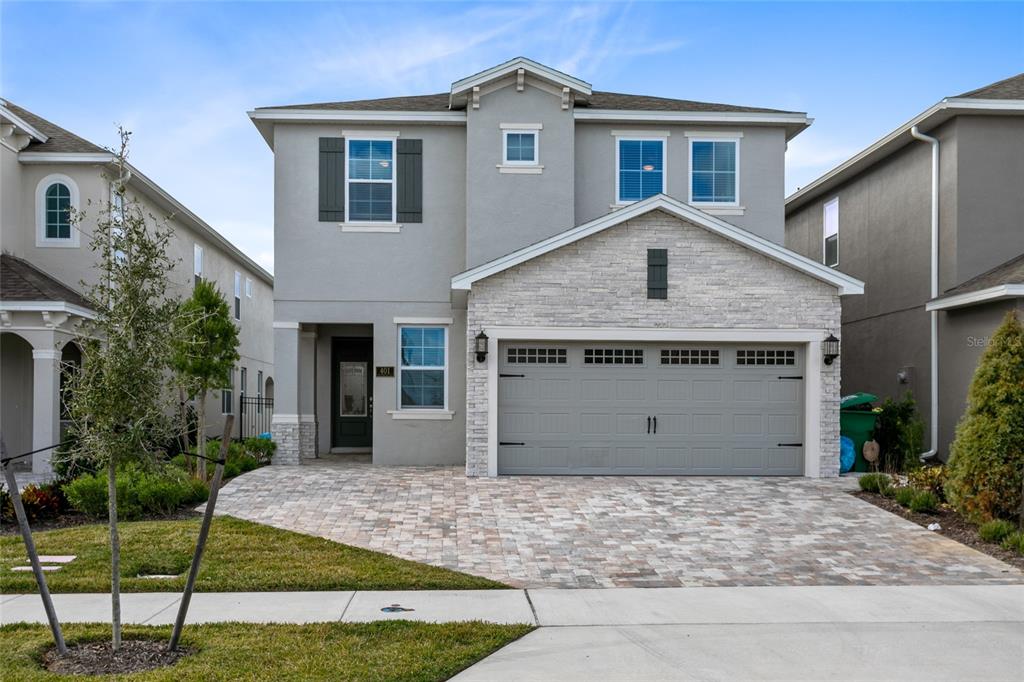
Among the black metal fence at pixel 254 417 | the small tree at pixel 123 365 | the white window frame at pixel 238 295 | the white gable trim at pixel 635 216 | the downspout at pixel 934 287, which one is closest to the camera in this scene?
the small tree at pixel 123 365

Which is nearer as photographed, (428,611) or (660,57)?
(428,611)

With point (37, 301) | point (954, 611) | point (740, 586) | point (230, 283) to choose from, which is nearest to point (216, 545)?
point (740, 586)

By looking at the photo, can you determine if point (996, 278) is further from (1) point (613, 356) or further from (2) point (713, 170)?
(1) point (613, 356)

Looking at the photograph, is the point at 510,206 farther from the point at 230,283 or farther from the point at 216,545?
the point at 230,283

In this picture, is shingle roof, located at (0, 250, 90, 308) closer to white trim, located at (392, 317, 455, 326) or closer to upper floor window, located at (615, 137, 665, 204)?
white trim, located at (392, 317, 455, 326)

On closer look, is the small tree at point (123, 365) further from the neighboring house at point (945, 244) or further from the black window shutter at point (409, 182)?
the neighboring house at point (945, 244)

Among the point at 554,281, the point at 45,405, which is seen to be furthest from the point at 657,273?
the point at 45,405

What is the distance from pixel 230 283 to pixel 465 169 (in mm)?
11803

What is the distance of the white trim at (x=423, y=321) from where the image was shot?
1697cm

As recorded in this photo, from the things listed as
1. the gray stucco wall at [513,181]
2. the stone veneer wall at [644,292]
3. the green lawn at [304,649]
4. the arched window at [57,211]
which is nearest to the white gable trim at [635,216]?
the stone veneer wall at [644,292]

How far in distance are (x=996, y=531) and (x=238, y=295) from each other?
22.5 meters

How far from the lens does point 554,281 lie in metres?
14.8

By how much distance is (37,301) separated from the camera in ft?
50.2

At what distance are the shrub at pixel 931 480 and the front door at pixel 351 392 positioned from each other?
11.7 meters
